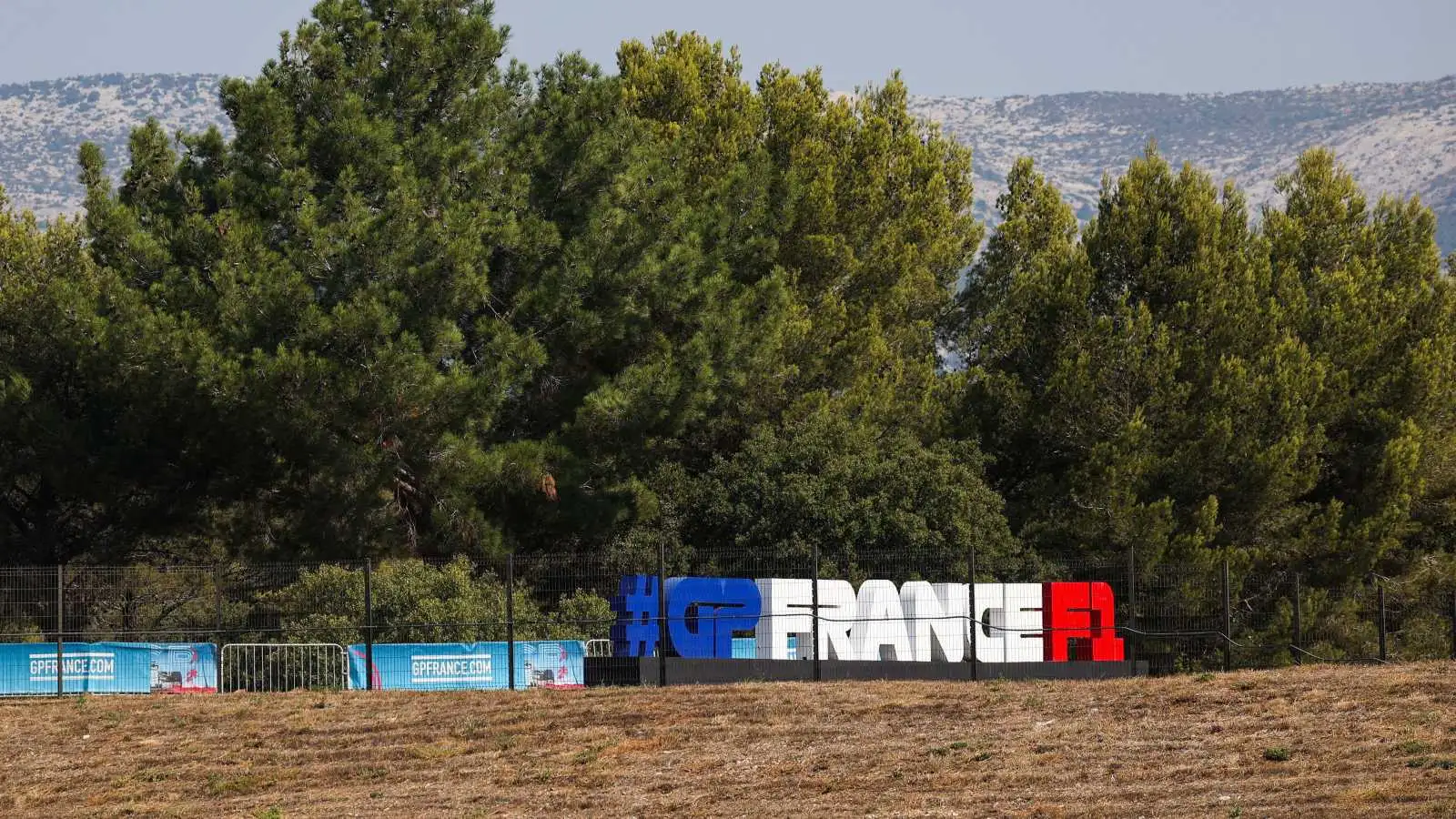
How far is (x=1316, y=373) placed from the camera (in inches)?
1859

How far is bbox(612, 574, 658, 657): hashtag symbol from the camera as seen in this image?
31.4 metres

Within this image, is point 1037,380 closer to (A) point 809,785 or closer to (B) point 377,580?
(B) point 377,580

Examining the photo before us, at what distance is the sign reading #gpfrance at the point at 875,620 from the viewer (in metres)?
31.2

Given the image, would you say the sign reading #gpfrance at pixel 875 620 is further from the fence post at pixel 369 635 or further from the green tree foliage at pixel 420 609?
the fence post at pixel 369 635

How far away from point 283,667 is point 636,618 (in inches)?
262

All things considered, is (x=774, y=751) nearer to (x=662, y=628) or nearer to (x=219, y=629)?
(x=662, y=628)

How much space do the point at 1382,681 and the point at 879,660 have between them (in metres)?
9.55

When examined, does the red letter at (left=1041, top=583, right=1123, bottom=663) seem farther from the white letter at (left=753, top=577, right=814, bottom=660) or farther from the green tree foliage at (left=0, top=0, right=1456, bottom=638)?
the white letter at (left=753, top=577, right=814, bottom=660)

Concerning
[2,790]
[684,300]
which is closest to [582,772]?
[2,790]

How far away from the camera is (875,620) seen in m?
30.5

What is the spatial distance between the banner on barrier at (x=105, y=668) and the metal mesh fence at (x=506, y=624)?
28mm

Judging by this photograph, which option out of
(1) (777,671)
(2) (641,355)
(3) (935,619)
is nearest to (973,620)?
(3) (935,619)

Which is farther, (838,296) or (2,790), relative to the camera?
(838,296)

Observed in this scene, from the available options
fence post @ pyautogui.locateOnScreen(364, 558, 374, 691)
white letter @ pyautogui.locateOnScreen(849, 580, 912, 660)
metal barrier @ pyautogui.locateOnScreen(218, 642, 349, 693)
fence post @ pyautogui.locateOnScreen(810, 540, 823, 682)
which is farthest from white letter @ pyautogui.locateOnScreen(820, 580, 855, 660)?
metal barrier @ pyautogui.locateOnScreen(218, 642, 349, 693)
